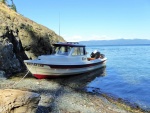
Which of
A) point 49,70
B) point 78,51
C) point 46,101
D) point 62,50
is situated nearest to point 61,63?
point 49,70

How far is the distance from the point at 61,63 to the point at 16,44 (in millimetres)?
5927

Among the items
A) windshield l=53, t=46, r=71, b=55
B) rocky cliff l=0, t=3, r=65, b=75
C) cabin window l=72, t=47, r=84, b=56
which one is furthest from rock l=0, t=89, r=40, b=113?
Result: cabin window l=72, t=47, r=84, b=56

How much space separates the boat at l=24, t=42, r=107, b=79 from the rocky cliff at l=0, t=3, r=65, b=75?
6.91 feet

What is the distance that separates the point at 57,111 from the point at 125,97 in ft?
27.5

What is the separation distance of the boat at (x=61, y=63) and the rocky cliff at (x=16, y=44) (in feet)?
6.91

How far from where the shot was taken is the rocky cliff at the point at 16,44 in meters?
20.8

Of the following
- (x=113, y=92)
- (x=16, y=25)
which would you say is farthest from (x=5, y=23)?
(x=113, y=92)

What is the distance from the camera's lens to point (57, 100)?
41.1 ft

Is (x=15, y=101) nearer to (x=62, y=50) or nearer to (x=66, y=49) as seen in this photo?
(x=62, y=50)

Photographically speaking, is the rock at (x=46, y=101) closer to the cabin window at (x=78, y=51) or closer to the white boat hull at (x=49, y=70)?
the white boat hull at (x=49, y=70)

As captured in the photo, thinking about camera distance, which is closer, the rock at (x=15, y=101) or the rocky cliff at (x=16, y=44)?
Answer: the rock at (x=15, y=101)

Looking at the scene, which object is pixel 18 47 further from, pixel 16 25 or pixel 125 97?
pixel 125 97

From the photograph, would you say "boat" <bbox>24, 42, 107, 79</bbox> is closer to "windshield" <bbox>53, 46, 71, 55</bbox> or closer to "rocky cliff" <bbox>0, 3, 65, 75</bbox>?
"windshield" <bbox>53, 46, 71, 55</bbox>

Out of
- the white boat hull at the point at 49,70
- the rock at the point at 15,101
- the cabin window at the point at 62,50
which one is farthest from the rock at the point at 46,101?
the cabin window at the point at 62,50
